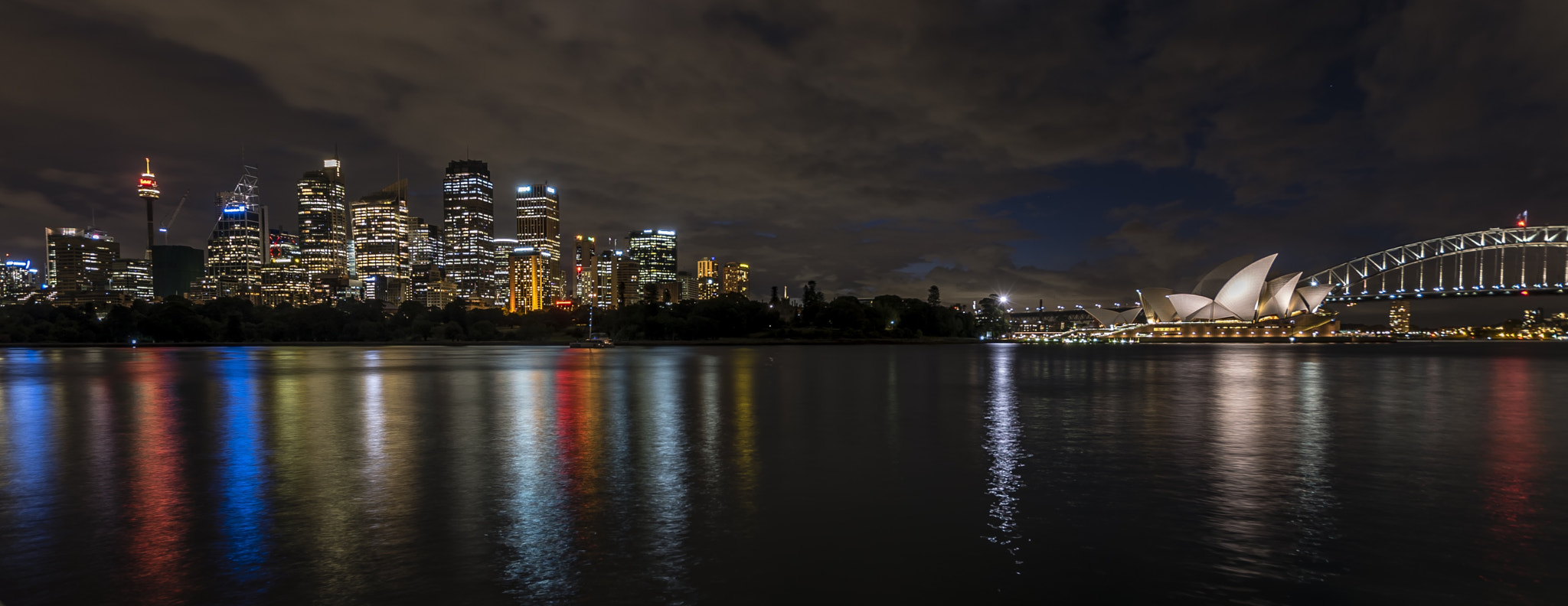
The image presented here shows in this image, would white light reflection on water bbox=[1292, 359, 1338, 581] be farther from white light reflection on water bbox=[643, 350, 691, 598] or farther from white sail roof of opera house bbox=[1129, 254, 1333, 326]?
white sail roof of opera house bbox=[1129, 254, 1333, 326]

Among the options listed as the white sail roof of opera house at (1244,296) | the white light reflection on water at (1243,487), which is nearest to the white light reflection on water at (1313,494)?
the white light reflection on water at (1243,487)

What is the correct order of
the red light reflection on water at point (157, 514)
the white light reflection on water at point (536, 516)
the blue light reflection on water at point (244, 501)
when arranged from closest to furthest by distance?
1. the white light reflection on water at point (536, 516)
2. the red light reflection on water at point (157, 514)
3. the blue light reflection on water at point (244, 501)

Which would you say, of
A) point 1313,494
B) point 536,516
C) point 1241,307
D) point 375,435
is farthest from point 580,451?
point 1241,307

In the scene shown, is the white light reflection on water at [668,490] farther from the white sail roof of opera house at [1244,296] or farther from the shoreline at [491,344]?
the white sail roof of opera house at [1244,296]

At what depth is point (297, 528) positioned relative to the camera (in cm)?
1048

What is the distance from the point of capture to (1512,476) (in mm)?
14234

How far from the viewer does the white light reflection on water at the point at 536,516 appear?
825 cm

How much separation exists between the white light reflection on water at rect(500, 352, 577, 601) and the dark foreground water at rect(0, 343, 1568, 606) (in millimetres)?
77

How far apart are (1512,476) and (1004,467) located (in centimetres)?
906

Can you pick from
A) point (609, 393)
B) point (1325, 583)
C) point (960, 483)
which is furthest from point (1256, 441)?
point (609, 393)

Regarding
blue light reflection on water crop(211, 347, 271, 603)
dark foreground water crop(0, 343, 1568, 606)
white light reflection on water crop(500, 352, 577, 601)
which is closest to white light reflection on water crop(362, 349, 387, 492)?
dark foreground water crop(0, 343, 1568, 606)

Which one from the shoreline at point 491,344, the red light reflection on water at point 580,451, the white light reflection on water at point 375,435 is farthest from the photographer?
the shoreline at point 491,344

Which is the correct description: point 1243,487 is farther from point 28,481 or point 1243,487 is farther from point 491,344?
point 491,344

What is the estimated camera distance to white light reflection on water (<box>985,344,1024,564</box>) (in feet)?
33.5
